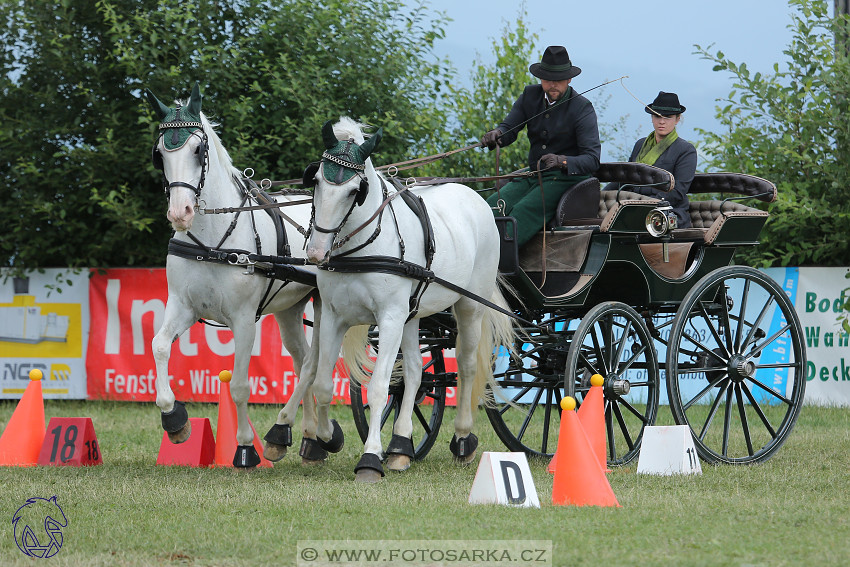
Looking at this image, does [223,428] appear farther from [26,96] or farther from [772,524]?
[26,96]

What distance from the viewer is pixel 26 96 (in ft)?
38.0

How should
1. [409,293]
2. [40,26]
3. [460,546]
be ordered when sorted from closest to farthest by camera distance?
[460,546] → [409,293] → [40,26]

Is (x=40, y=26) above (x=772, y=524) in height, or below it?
above

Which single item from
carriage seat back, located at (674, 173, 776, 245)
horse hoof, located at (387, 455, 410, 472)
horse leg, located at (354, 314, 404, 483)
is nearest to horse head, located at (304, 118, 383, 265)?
horse leg, located at (354, 314, 404, 483)

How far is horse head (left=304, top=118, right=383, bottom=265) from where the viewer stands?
5.92m

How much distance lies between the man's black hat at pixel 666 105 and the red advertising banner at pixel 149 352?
15.7 ft

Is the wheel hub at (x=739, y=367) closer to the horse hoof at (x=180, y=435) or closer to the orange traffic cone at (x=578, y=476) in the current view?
the orange traffic cone at (x=578, y=476)

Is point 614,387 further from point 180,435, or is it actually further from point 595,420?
point 180,435

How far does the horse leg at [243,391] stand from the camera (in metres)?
6.60

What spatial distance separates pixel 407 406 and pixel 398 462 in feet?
1.20

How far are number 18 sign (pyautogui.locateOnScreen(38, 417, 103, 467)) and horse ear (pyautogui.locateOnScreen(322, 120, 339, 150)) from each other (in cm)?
271

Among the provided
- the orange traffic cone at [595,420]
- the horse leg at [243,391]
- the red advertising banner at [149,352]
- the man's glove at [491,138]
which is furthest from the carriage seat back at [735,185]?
the red advertising banner at [149,352]

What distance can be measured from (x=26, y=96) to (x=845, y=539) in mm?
9859

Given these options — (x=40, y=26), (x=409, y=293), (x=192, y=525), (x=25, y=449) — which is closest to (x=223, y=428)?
(x=25, y=449)
